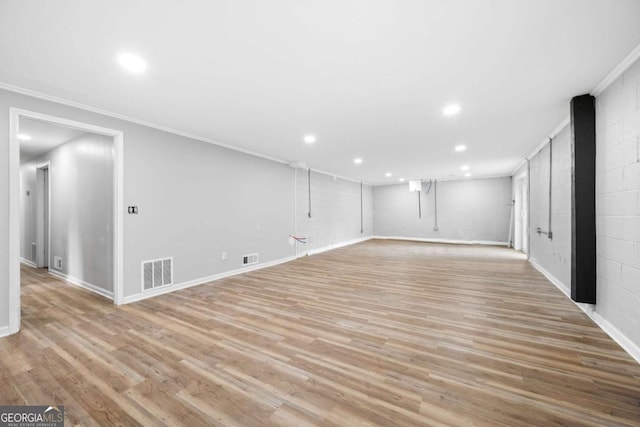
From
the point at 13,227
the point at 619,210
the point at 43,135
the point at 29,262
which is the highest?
the point at 43,135

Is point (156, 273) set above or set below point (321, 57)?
below

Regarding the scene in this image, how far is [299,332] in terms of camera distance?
Answer: 2.53m

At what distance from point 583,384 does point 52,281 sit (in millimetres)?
6903

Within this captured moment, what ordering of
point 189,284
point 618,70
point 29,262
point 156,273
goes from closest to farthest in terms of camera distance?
point 618,70
point 156,273
point 189,284
point 29,262

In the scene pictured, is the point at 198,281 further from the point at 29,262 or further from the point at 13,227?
the point at 29,262

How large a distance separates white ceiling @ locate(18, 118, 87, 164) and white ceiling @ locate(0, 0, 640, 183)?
4.52 feet

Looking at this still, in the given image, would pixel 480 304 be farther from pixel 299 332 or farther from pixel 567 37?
pixel 567 37

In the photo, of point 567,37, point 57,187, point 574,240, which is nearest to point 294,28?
point 567,37

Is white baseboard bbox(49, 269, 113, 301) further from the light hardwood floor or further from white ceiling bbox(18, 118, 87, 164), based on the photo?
white ceiling bbox(18, 118, 87, 164)

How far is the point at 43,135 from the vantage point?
13.3 ft

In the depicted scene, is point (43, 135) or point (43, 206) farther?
point (43, 206)
